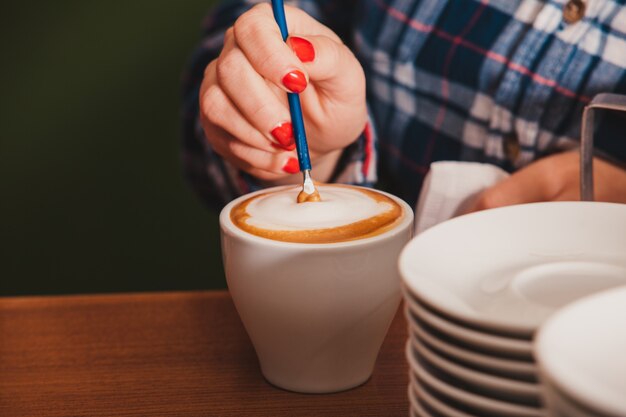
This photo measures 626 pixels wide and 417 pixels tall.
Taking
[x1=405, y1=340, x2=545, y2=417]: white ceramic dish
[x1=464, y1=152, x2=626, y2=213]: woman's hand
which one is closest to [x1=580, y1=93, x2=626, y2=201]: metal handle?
[x1=464, y1=152, x2=626, y2=213]: woman's hand

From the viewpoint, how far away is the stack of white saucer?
15.1 inches

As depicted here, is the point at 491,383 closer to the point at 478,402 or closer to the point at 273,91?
the point at 478,402

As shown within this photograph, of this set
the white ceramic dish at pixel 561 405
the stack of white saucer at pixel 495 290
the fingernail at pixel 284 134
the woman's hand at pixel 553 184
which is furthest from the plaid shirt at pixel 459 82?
the white ceramic dish at pixel 561 405

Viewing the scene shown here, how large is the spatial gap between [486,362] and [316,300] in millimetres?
220

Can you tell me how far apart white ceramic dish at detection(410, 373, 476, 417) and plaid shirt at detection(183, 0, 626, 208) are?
624 mm

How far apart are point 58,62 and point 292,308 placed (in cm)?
152

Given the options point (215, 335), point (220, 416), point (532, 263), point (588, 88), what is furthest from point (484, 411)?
point (588, 88)

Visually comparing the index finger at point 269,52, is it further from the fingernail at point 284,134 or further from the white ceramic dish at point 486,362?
the white ceramic dish at point 486,362

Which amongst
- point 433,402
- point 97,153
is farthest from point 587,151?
point 97,153

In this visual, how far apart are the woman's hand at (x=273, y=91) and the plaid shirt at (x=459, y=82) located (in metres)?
0.18

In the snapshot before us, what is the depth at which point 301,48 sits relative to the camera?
74cm

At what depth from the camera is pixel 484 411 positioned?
1.34ft

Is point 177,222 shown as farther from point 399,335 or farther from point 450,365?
point 450,365

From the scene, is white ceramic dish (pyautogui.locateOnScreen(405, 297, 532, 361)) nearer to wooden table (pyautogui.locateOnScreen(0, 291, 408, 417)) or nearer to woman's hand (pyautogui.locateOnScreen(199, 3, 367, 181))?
wooden table (pyautogui.locateOnScreen(0, 291, 408, 417))
